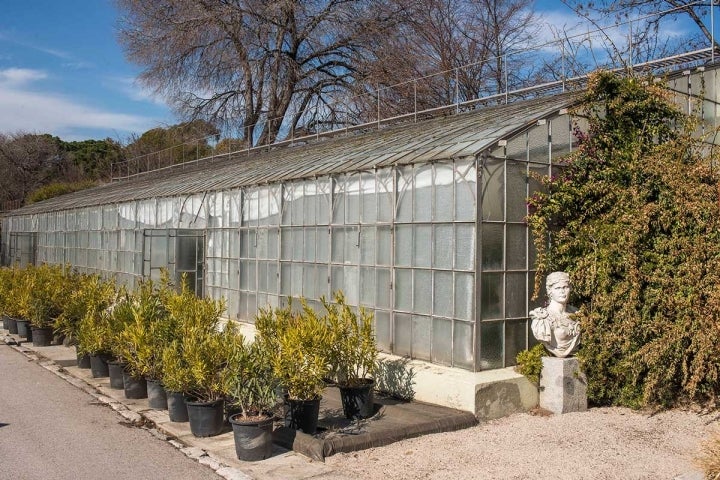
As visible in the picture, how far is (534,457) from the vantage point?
6500 mm

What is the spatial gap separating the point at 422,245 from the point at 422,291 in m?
0.65

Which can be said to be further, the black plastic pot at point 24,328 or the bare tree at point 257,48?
the bare tree at point 257,48

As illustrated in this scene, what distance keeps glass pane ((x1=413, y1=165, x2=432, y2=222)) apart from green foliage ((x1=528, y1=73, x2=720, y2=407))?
1412 millimetres

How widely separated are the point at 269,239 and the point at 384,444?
6.75 metres

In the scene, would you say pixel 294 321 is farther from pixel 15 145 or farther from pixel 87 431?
pixel 15 145

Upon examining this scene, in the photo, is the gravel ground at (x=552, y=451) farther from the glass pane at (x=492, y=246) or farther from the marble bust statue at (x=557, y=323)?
the glass pane at (x=492, y=246)

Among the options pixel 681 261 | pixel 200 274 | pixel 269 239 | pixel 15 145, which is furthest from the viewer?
pixel 15 145

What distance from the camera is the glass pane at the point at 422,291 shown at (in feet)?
29.1

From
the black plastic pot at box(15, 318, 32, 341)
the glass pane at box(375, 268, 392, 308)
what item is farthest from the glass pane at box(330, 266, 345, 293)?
the black plastic pot at box(15, 318, 32, 341)

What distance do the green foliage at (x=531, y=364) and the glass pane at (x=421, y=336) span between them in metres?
1.23

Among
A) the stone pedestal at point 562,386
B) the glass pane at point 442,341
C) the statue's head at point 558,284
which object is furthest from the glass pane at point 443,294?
the stone pedestal at point 562,386

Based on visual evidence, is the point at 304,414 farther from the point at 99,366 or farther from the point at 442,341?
the point at 99,366

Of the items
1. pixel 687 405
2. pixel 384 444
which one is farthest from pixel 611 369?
pixel 384 444

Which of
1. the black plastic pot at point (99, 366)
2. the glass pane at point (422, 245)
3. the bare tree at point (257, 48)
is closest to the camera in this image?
the glass pane at point (422, 245)
